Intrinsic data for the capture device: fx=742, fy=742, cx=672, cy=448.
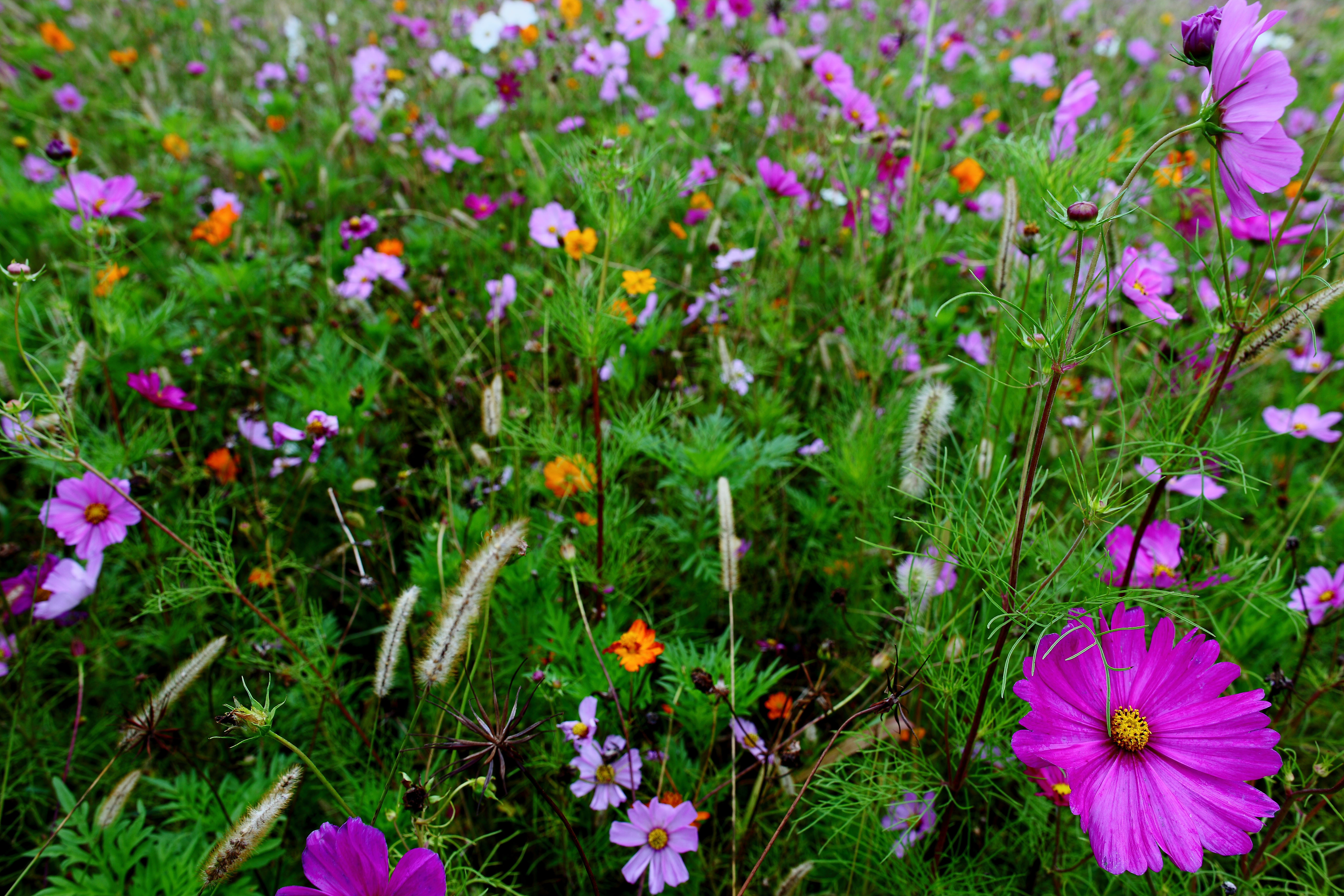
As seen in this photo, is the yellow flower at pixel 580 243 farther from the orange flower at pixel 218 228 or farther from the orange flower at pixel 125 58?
the orange flower at pixel 125 58

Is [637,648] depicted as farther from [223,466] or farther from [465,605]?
[223,466]

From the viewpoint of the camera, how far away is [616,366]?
4.89 feet

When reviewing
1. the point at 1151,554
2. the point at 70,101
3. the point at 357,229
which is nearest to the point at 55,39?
the point at 70,101

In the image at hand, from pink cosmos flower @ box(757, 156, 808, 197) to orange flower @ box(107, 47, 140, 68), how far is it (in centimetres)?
237

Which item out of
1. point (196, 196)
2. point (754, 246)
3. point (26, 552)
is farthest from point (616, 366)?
point (196, 196)

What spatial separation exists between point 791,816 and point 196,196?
256 centimetres

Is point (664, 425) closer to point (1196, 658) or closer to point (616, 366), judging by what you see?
point (616, 366)

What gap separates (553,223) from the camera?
5.82ft

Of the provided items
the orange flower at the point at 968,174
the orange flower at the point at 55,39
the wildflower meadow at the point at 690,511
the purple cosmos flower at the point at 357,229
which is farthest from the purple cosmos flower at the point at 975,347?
the orange flower at the point at 55,39

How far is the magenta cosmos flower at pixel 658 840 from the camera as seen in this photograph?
93cm

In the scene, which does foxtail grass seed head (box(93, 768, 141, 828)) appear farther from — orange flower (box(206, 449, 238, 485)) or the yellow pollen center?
the yellow pollen center

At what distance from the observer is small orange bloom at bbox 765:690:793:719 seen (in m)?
1.10

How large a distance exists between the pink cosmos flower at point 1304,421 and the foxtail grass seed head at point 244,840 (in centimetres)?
171

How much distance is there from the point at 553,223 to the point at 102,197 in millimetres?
1015
